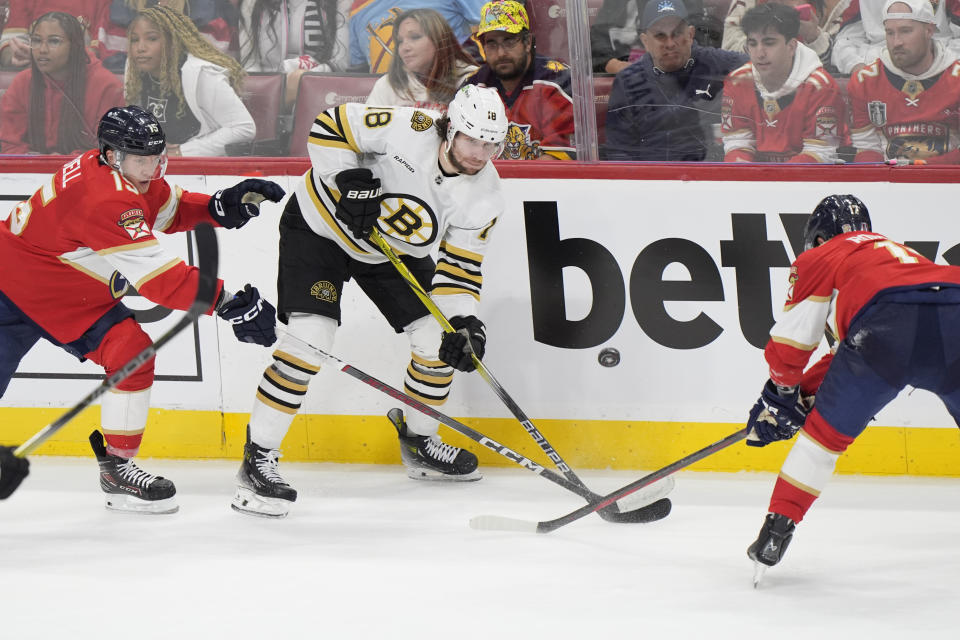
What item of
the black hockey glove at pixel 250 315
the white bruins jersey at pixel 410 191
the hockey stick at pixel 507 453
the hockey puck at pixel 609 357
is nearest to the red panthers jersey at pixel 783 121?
the hockey puck at pixel 609 357

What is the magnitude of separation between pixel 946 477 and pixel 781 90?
5.11ft

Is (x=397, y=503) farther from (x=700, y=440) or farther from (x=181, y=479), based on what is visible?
(x=700, y=440)

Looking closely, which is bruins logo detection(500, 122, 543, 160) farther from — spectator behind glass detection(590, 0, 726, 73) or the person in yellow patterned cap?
spectator behind glass detection(590, 0, 726, 73)

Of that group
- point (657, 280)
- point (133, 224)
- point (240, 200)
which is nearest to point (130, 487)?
point (133, 224)

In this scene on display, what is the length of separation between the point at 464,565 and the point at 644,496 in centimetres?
70

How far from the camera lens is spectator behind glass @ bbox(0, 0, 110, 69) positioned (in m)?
4.21

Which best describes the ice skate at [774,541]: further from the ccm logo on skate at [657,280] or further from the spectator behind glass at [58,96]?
the spectator behind glass at [58,96]

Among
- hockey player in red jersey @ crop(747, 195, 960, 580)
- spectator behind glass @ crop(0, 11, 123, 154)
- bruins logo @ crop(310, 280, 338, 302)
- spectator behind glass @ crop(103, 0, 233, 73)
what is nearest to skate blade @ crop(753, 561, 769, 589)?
hockey player in red jersey @ crop(747, 195, 960, 580)

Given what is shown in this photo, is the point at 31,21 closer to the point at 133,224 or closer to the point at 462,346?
the point at 133,224

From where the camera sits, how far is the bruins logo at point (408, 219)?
3.48m

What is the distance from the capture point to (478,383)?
400 cm

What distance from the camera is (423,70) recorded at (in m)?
4.09

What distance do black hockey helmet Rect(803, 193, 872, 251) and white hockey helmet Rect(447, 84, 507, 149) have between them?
0.99m

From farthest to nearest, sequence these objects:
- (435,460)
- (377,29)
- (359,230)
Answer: (377,29) → (435,460) → (359,230)
